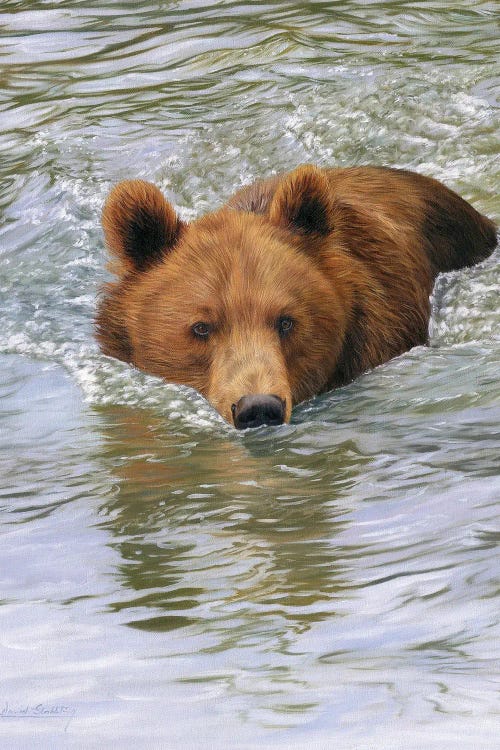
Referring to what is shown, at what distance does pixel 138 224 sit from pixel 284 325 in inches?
34.2

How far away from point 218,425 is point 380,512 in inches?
66.2

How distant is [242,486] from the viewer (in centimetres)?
514

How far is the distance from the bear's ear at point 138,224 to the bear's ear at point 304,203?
1.60ft

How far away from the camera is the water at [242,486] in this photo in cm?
339

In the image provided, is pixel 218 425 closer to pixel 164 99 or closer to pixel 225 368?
pixel 225 368

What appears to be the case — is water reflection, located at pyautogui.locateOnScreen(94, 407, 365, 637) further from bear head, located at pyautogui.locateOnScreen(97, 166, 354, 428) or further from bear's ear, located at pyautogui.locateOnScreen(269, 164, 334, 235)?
bear's ear, located at pyautogui.locateOnScreen(269, 164, 334, 235)

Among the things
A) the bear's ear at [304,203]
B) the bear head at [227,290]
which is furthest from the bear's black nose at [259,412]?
the bear's ear at [304,203]
